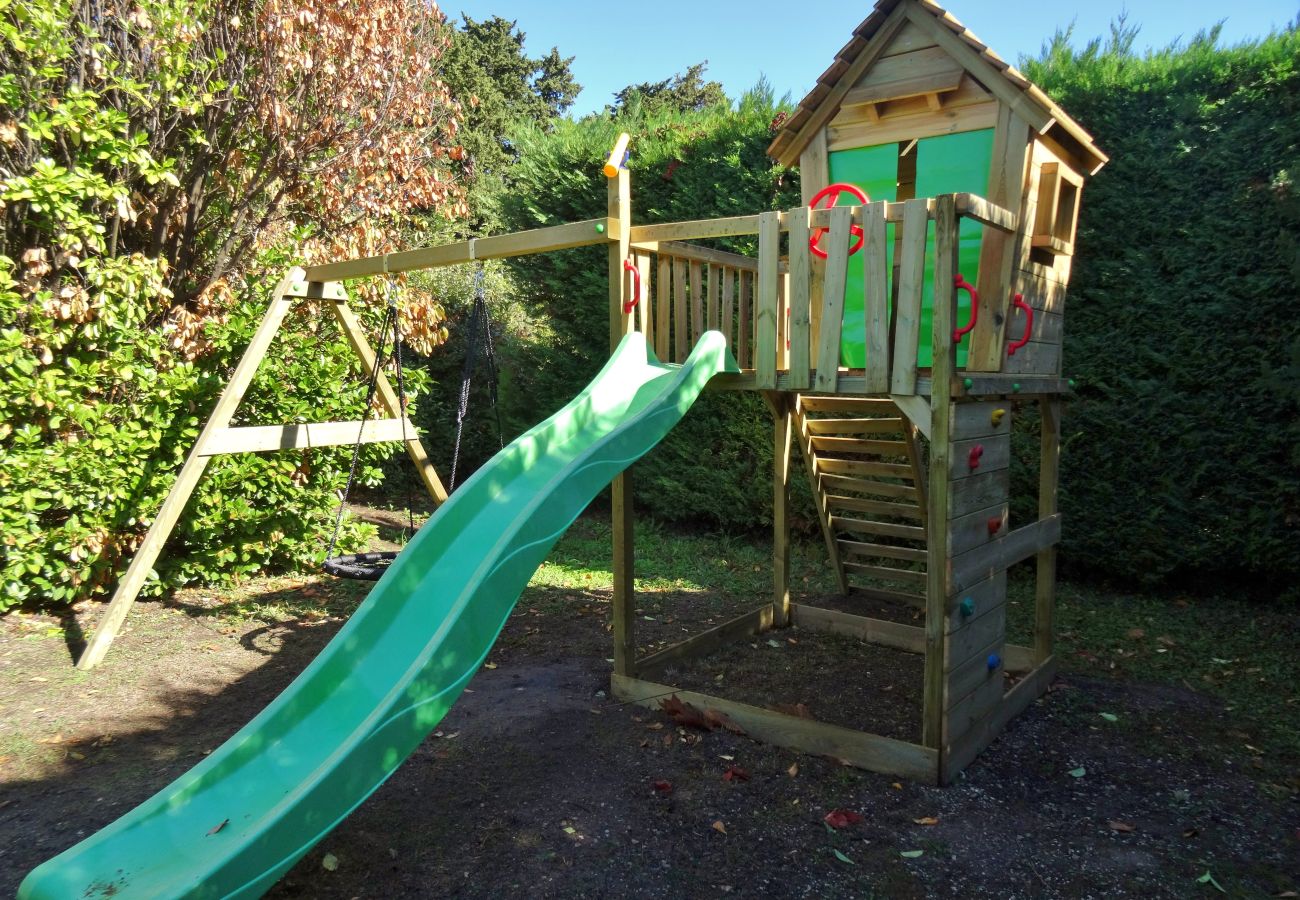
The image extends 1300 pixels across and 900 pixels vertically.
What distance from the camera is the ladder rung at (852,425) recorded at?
4981mm

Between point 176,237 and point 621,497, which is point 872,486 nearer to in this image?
point 621,497

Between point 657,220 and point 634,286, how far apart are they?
3.99 m

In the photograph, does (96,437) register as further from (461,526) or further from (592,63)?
(592,63)

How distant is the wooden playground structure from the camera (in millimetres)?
3465

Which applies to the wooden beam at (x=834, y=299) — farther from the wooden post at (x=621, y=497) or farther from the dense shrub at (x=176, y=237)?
the dense shrub at (x=176, y=237)

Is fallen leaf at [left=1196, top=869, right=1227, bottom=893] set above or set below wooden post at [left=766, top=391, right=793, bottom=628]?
below

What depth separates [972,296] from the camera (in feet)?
12.3

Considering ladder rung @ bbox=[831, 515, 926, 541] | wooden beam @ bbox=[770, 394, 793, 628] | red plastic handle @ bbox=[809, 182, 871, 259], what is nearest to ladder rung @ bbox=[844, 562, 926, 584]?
ladder rung @ bbox=[831, 515, 926, 541]

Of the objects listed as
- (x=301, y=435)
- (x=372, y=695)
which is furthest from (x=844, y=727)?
(x=301, y=435)

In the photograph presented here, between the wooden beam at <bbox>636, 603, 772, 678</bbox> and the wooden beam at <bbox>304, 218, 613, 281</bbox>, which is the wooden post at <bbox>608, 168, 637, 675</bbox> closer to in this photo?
the wooden beam at <bbox>304, 218, 613, 281</bbox>

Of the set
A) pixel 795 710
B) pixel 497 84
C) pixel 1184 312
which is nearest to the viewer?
pixel 795 710

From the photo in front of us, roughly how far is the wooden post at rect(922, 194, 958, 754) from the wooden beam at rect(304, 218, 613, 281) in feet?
5.09

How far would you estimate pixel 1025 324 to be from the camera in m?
4.09

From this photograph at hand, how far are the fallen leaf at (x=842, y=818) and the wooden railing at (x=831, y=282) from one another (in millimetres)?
1703
